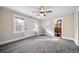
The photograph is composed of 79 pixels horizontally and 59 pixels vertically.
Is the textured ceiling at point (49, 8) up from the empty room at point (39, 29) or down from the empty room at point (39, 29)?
up

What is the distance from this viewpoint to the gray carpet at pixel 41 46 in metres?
2.01

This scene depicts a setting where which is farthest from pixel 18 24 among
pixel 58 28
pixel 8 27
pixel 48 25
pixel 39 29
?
pixel 58 28

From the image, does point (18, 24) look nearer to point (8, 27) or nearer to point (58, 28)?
point (8, 27)

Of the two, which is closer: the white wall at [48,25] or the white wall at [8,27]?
the white wall at [8,27]

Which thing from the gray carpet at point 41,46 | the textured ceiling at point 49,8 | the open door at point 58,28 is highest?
the textured ceiling at point 49,8

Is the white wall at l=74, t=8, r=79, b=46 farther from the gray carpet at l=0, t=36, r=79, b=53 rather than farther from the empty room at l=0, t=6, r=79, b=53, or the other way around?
Result: the gray carpet at l=0, t=36, r=79, b=53

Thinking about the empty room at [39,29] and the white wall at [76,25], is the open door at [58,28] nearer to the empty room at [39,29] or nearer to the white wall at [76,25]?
the empty room at [39,29]

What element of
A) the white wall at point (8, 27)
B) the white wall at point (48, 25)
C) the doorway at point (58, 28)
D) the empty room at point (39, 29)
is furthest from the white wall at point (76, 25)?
the white wall at point (8, 27)

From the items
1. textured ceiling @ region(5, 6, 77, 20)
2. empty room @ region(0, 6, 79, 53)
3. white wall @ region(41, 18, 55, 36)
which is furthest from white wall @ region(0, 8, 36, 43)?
white wall @ region(41, 18, 55, 36)

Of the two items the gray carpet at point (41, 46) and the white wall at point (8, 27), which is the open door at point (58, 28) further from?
the white wall at point (8, 27)

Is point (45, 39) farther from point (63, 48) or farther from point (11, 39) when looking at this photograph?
point (11, 39)

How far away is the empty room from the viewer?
2018 millimetres
